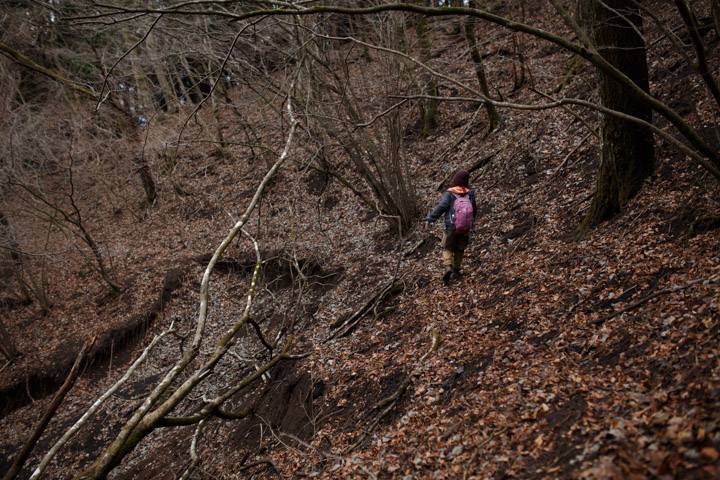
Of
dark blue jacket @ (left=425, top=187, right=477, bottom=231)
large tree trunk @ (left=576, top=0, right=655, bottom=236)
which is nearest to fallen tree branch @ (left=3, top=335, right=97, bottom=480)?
dark blue jacket @ (left=425, top=187, right=477, bottom=231)

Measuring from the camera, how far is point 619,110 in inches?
193

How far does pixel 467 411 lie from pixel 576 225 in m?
3.64

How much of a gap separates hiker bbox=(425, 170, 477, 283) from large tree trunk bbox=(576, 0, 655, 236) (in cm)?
164

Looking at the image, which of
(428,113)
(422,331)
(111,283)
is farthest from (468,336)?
(111,283)

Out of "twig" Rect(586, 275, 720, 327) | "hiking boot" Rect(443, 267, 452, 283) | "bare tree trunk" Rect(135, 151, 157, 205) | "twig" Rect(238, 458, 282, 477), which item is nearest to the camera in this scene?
"twig" Rect(586, 275, 720, 327)

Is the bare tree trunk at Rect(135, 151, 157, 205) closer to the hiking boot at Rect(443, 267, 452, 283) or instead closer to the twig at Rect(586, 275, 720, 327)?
the hiking boot at Rect(443, 267, 452, 283)

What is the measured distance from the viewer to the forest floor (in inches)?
115

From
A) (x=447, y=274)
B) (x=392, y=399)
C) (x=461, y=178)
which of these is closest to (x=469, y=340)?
(x=392, y=399)

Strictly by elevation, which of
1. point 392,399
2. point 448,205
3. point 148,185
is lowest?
point 392,399

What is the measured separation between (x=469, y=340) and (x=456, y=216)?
6.72 feet

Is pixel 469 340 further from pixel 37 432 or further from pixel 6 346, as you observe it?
pixel 6 346

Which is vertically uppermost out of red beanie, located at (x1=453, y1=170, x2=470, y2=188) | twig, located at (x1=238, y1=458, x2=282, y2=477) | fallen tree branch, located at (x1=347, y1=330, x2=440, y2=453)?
red beanie, located at (x1=453, y1=170, x2=470, y2=188)

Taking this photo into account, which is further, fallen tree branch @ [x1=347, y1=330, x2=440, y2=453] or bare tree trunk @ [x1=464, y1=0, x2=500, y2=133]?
bare tree trunk @ [x1=464, y1=0, x2=500, y2=133]

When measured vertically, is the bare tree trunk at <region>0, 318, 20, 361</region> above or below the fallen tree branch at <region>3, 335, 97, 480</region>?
below
